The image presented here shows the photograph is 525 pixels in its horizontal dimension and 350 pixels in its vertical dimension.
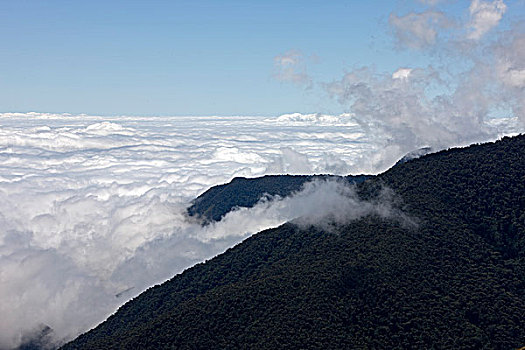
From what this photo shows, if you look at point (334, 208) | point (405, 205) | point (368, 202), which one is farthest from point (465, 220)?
point (334, 208)

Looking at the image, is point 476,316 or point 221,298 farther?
point 221,298

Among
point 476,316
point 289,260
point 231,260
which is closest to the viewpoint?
point 476,316

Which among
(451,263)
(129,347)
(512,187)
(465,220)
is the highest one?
(512,187)

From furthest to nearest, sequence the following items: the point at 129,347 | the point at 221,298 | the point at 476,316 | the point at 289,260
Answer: the point at 289,260, the point at 221,298, the point at 129,347, the point at 476,316

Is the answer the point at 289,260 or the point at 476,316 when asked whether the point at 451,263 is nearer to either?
the point at 476,316

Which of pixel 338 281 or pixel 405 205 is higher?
pixel 405 205

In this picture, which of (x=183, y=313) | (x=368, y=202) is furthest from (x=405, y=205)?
(x=183, y=313)
